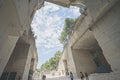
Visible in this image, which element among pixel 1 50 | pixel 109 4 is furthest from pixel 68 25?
pixel 1 50

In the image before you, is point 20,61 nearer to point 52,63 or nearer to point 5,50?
point 5,50

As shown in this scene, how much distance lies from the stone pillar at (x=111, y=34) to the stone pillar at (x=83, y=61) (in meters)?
6.22

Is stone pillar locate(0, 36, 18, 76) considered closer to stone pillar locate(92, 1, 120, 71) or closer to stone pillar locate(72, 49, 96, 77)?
stone pillar locate(92, 1, 120, 71)

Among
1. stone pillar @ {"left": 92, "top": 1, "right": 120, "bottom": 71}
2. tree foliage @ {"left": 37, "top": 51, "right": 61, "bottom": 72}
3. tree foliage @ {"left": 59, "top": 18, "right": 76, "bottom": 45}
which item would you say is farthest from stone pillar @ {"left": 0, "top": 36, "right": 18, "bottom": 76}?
tree foliage @ {"left": 37, "top": 51, "right": 61, "bottom": 72}

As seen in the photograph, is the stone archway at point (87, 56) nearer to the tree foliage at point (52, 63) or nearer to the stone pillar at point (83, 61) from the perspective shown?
the stone pillar at point (83, 61)

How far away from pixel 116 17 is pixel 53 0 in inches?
395

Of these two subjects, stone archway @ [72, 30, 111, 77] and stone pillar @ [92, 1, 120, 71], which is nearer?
stone pillar @ [92, 1, 120, 71]

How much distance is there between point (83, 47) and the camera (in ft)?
53.5

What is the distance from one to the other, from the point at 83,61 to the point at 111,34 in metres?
7.84

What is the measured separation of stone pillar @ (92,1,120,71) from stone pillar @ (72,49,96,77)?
6.22 meters

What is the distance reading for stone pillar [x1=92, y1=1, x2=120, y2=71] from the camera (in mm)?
7777

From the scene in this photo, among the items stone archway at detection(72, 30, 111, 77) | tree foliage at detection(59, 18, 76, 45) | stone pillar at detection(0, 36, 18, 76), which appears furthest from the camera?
tree foliage at detection(59, 18, 76, 45)

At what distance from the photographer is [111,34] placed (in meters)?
8.27

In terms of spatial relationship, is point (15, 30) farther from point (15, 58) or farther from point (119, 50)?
point (119, 50)
